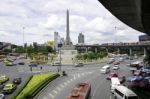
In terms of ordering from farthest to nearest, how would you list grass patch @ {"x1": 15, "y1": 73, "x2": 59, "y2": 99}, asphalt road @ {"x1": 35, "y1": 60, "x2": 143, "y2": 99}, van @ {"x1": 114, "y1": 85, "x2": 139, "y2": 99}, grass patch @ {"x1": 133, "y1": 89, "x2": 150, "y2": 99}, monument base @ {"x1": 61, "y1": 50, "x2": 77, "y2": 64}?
1. monument base @ {"x1": 61, "y1": 50, "x2": 77, "y2": 64}
2. asphalt road @ {"x1": 35, "y1": 60, "x2": 143, "y2": 99}
3. grass patch @ {"x1": 133, "y1": 89, "x2": 150, "y2": 99}
4. grass patch @ {"x1": 15, "y1": 73, "x2": 59, "y2": 99}
5. van @ {"x1": 114, "y1": 85, "x2": 139, "y2": 99}

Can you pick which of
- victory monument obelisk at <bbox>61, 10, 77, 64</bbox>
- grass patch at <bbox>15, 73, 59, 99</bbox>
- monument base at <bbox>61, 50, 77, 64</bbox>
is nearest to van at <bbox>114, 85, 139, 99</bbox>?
grass patch at <bbox>15, 73, 59, 99</bbox>

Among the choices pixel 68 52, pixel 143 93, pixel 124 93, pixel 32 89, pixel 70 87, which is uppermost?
pixel 68 52

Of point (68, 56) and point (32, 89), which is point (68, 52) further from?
point (32, 89)

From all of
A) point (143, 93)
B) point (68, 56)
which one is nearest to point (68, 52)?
point (68, 56)

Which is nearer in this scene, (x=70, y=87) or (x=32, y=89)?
(x=32, y=89)

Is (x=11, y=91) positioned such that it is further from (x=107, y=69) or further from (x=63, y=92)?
(x=107, y=69)

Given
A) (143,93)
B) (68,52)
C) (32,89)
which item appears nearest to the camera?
(32,89)

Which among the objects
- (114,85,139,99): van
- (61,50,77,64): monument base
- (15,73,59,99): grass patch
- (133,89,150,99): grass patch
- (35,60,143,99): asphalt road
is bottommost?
(133,89,150,99): grass patch

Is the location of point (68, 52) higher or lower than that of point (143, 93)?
higher

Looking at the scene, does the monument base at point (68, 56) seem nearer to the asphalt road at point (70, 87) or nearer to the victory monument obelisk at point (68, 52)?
the victory monument obelisk at point (68, 52)

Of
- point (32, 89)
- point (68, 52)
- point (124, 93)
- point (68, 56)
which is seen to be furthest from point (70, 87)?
point (68, 52)

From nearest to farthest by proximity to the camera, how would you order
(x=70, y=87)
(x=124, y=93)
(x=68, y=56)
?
(x=124, y=93) < (x=70, y=87) < (x=68, y=56)

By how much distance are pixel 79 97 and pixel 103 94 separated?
883 inches

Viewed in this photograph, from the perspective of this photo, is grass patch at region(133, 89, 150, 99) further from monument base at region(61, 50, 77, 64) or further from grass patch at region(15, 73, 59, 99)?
monument base at region(61, 50, 77, 64)
